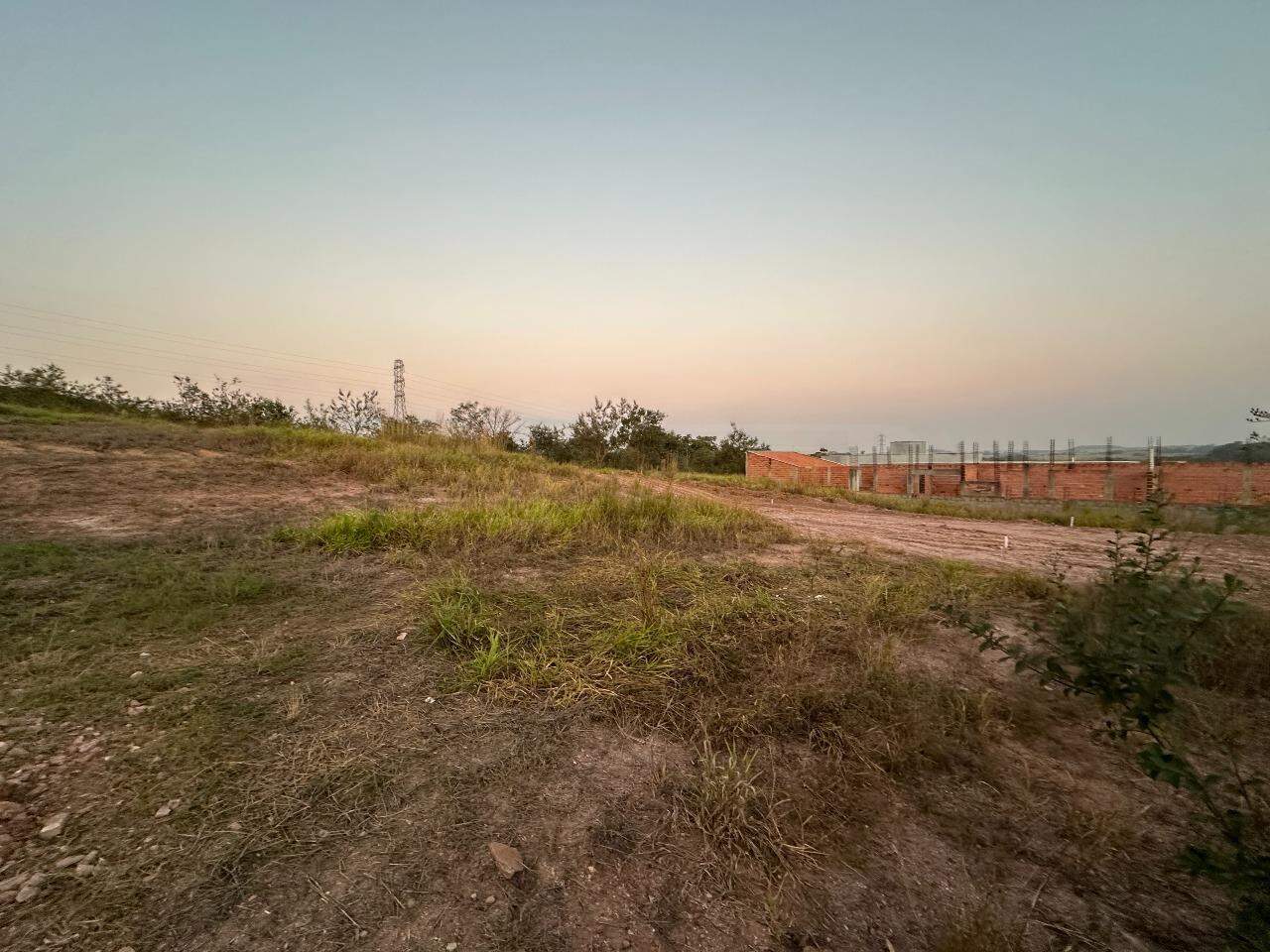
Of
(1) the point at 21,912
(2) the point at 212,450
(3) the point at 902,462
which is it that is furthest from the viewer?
(3) the point at 902,462

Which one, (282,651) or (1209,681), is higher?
(282,651)

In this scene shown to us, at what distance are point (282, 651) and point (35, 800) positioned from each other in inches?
34.7

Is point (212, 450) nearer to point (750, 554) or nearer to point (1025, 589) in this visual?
point (750, 554)

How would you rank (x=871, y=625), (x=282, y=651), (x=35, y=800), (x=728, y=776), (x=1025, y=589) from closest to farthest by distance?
1. (x=35, y=800)
2. (x=728, y=776)
3. (x=282, y=651)
4. (x=871, y=625)
5. (x=1025, y=589)

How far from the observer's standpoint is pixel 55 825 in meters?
1.38

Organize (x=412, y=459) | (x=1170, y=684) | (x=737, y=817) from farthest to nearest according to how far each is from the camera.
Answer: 1. (x=412, y=459)
2. (x=737, y=817)
3. (x=1170, y=684)

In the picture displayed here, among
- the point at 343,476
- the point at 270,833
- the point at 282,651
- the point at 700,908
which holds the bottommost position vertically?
the point at 700,908

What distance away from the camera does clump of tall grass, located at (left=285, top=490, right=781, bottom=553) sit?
3.95 metres

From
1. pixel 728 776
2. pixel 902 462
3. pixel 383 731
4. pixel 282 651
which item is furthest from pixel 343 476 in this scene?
pixel 902 462

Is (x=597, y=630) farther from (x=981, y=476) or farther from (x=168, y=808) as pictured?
(x=981, y=476)

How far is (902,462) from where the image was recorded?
111 feet

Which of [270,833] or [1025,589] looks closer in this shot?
[270,833]

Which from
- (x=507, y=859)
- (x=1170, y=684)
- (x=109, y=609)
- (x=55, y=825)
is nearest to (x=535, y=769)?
(x=507, y=859)

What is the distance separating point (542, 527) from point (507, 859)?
323cm
